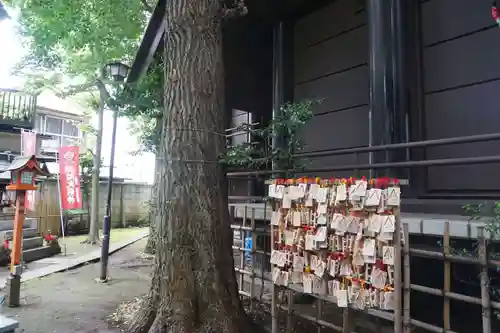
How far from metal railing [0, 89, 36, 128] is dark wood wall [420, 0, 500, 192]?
45.5 ft

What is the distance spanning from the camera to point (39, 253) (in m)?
12.7

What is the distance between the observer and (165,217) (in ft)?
15.9

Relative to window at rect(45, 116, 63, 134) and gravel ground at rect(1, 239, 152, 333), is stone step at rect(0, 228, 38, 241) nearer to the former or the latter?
gravel ground at rect(1, 239, 152, 333)

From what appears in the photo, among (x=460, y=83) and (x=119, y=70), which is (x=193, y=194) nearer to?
(x=460, y=83)

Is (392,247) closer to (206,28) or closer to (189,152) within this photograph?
(189,152)

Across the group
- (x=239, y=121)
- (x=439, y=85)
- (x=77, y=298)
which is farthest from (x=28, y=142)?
(x=439, y=85)

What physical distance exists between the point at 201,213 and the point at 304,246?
1.47 meters

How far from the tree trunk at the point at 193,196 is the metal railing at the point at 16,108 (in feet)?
37.2

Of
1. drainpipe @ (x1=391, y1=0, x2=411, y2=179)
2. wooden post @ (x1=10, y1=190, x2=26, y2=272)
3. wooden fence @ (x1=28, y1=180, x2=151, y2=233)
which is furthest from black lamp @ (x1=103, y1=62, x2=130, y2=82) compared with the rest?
wooden fence @ (x1=28, y1=180, x2=151, y2=233)

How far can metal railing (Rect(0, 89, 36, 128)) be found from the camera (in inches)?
534

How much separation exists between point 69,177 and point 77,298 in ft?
30.0

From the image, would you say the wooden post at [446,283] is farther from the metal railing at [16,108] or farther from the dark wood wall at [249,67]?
the metal railing at [16,108]

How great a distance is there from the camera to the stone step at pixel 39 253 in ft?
40.0

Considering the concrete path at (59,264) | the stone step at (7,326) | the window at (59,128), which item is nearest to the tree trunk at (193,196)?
the stone step at (7,326)
